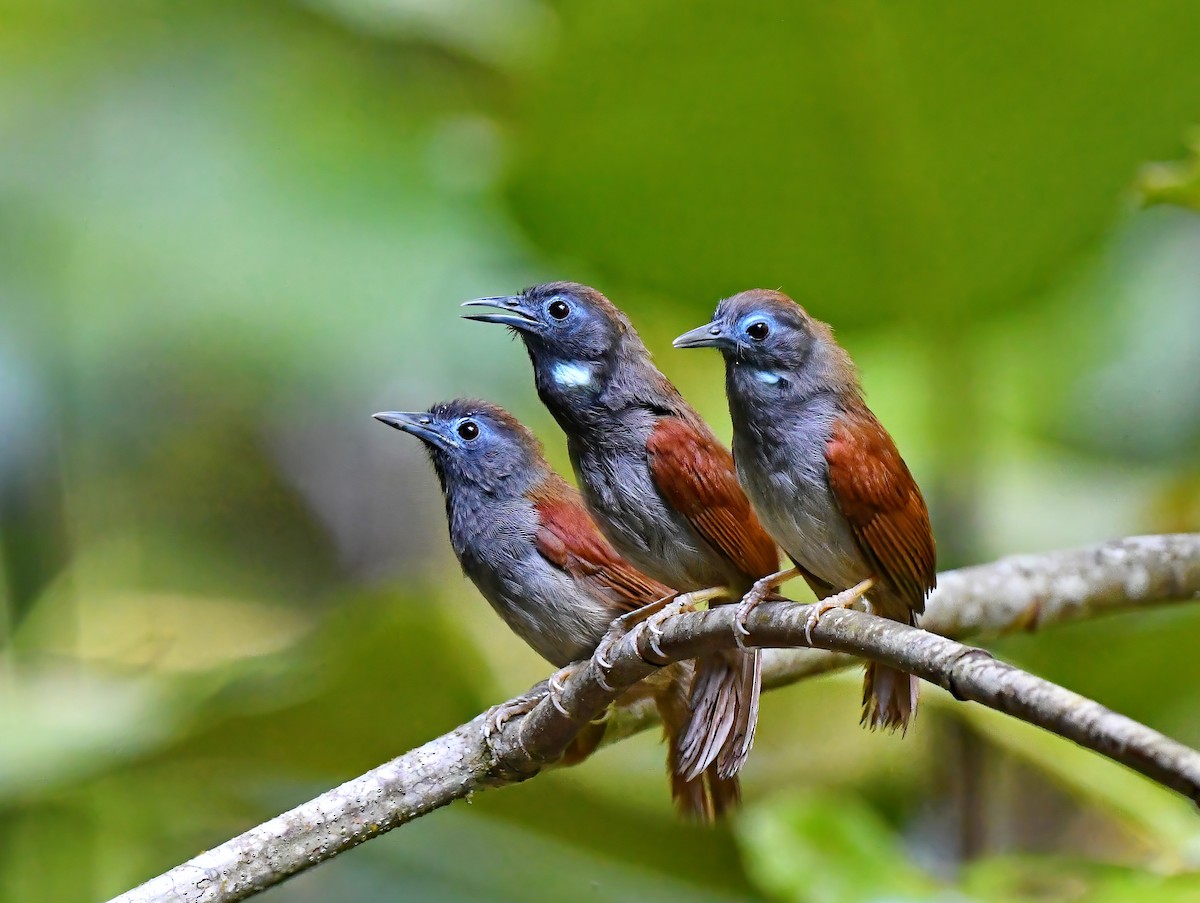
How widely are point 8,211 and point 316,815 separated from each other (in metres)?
3.45

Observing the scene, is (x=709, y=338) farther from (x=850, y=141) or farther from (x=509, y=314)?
(x=850, y=141)

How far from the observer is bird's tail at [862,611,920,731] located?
6.39 ft

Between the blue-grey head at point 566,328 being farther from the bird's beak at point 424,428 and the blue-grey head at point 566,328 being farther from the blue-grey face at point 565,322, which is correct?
the bird's beak at point 424,428

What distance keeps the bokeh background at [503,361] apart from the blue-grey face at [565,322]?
936 mm

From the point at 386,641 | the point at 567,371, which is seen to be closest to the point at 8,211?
the point at 386,641

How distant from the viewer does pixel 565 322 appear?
2012 millimetres

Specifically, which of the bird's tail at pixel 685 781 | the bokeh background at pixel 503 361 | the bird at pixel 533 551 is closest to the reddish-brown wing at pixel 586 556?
the bird at pixel 533 551

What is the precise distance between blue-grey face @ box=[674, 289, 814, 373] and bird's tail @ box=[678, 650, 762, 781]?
0.43 meters

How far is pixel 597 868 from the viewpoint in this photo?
11.1ft

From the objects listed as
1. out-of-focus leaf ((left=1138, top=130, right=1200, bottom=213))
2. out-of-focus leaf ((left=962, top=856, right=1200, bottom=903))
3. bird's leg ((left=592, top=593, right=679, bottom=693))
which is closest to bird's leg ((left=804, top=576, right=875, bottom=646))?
bird's leg ((left=592, top=593, right=679, bottom=693))

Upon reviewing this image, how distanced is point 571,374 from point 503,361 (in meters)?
2.12

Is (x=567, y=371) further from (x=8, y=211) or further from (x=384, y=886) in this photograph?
(x=8, y=211)

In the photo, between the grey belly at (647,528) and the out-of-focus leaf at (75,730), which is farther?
the out-of-focus leaf at (75,730)

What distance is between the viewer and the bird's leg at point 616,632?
6.09ft
